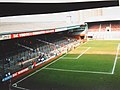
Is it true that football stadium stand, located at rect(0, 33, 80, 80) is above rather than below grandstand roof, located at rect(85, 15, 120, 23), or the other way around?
below

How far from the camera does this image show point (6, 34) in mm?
11469

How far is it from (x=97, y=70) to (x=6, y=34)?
23.2ft

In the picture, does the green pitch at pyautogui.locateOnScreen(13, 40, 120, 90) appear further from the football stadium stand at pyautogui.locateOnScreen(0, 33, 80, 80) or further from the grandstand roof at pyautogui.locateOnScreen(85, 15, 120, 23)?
the grandstand roof at pyautogui.locateOnScreen(85, 15, 120, 23)

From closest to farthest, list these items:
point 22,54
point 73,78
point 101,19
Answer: point 73,78 → point 22,54 → point 101,19

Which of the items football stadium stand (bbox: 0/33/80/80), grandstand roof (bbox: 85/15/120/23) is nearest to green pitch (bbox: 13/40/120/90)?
football stadium stand (bbox: 0/33/80/80)

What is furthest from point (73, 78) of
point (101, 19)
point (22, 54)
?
point (101, 19)

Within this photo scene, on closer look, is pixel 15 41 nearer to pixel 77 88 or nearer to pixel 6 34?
pixel 6 34

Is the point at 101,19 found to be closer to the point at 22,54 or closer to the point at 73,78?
the point at 22,54

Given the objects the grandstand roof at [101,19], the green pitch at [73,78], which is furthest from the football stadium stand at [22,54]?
the grandstand roof at [101,19]

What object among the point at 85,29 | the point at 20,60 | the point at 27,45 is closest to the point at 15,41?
the point at 27,45

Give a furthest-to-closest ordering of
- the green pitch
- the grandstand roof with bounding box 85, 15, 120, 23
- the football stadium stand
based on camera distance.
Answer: the grandstand roof with bounding box 85, 15, 120, 23, the football stadium stand, the green pitch

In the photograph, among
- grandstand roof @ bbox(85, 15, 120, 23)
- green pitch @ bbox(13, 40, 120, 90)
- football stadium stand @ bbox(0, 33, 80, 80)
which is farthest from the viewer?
grandstand roof @ bbox(85, 15, 120, 23)

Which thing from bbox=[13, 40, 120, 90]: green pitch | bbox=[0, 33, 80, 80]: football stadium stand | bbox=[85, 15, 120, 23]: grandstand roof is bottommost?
bbox=[13, 40, 120, 90]: green pitch

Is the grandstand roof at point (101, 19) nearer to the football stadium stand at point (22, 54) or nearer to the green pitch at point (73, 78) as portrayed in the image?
the football stadium stand at point (22, 54)
